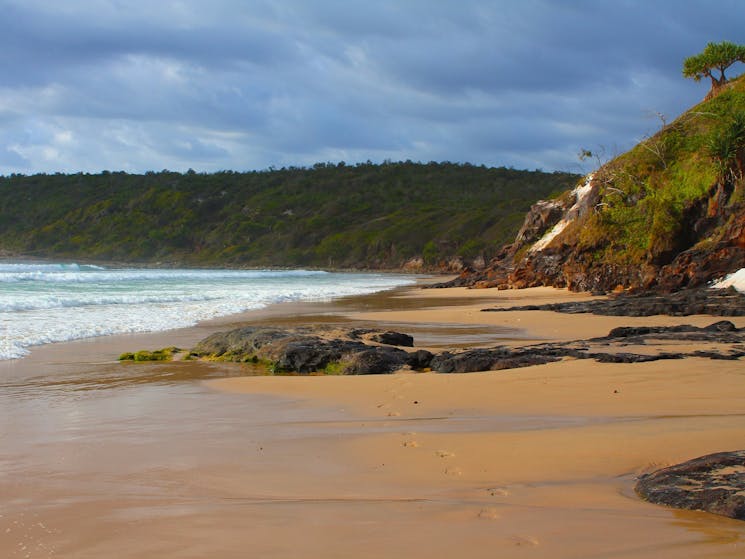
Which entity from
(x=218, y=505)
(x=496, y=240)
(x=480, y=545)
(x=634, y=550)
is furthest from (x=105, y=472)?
(x=496, y=240)

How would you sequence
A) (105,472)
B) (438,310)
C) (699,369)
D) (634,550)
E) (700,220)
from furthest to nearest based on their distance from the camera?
(700,220), (438,310), (699,369), (105,472), (634,550)

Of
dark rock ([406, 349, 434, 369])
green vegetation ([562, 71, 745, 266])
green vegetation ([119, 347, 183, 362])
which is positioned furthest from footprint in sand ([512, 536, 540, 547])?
green vegetation ([562, 71, 745, 266])

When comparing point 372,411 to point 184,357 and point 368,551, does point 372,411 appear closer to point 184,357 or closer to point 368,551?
point 368,551

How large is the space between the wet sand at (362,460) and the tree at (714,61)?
28.6 m

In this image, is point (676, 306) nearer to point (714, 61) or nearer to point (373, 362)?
point (373, 362)

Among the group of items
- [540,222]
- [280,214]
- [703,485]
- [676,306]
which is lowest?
[703,485]

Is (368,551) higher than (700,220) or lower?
lower

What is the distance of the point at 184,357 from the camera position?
1118 centimetres

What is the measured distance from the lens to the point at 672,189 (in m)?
25.2

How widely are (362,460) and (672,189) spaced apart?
2283 cm

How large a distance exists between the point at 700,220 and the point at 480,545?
22.3 meters

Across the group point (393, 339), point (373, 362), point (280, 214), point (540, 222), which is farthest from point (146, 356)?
point (280, 214)

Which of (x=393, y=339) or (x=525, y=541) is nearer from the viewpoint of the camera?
(x=525, y=541)

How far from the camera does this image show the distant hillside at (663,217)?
2122cm
